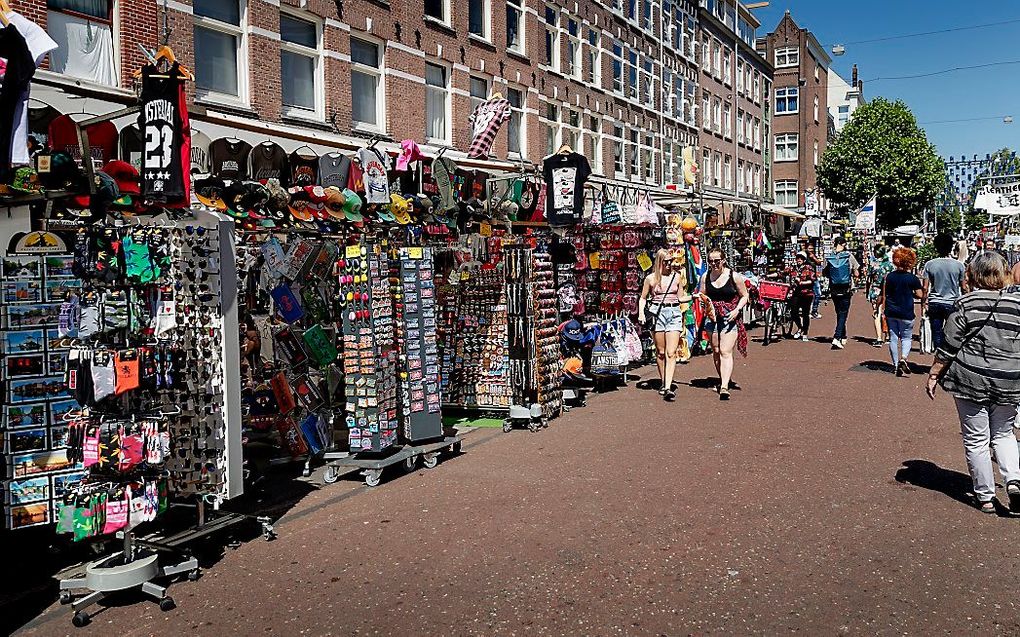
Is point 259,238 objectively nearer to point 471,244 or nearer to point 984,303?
point 471,244

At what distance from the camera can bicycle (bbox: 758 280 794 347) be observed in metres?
16.3

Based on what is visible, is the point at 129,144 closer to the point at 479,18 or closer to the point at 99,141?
the point at 99,141

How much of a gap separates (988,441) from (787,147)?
56.8 metres

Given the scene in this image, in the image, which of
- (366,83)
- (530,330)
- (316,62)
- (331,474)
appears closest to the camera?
(331,474)

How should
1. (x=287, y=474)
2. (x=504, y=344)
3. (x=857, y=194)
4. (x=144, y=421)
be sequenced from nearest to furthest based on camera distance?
(x=144, y=421) < (x=287, y=474) < (x=504, y=344) < (x=857, y=194)

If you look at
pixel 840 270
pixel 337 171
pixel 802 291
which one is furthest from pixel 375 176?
pixel 802 291

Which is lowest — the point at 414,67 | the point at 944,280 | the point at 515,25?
the point at 944,280

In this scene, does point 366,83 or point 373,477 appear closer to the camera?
point 373,477

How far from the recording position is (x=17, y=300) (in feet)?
16.4

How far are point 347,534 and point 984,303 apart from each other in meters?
4.57

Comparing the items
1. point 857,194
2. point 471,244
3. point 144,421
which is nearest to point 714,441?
A: point 471,244

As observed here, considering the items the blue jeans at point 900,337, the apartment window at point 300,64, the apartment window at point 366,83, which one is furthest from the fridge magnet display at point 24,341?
the apartment window at point 366,83

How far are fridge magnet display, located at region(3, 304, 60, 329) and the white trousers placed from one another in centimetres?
583

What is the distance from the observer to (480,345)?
9.45m
